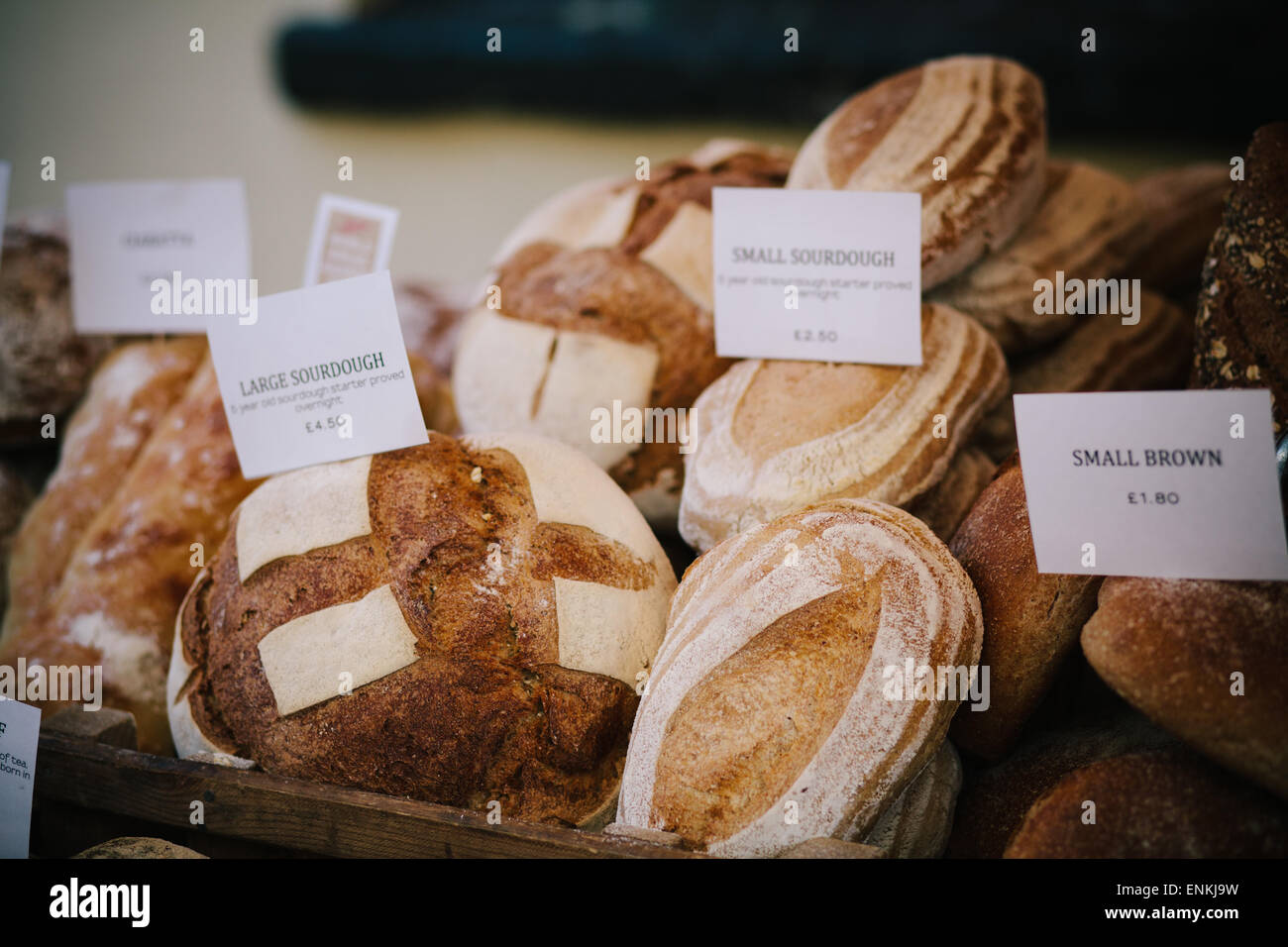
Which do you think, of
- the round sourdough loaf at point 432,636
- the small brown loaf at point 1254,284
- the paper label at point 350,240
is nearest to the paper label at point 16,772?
the round sourdough loaf at point 432,636

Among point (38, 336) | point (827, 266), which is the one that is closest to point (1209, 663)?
point (827, 266)

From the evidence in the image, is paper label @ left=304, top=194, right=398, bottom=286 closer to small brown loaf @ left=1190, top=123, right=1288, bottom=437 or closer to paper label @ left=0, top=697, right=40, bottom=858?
paper label @ left=0, top=697, right=40, bottom=858

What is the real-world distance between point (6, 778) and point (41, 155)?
3.08 metres

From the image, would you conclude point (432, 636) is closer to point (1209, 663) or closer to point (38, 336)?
point (1209, 663)

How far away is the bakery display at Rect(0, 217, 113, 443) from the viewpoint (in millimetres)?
2104

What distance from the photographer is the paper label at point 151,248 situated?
198cm

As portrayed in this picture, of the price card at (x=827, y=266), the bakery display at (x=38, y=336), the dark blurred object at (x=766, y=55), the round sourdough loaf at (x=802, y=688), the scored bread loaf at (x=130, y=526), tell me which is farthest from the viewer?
the dark blurred object at (x=766, y=55)

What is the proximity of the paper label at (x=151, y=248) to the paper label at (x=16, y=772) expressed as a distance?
0.95 meters

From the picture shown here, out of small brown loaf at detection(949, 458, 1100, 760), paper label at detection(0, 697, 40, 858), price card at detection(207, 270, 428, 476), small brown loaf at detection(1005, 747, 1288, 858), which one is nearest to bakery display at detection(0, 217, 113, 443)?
price card at detection(207, 270, 428, 476)

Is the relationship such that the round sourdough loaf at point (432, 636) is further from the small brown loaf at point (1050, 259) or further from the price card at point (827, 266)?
the small brown loaf at point (1050, 259)

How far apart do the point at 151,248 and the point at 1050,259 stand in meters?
1.81
